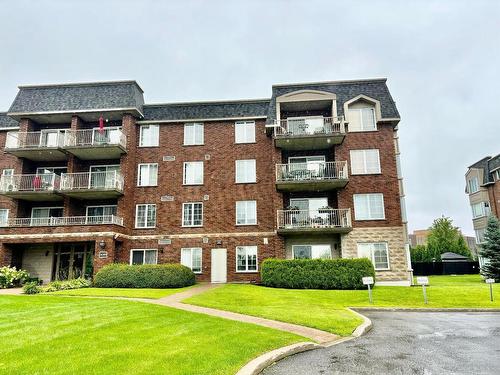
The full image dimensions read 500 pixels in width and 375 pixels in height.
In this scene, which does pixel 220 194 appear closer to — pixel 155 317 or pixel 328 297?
pixel 328 297

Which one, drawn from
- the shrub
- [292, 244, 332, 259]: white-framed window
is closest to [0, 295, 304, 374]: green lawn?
the shrub

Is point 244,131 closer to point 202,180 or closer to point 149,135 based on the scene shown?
point 202,180

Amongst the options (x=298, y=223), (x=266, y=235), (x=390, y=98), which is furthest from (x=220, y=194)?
(x=390, y=98)

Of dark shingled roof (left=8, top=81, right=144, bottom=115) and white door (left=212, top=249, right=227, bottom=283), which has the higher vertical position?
dark shingled roof (left=8, top=81, right=144, bottom=115)

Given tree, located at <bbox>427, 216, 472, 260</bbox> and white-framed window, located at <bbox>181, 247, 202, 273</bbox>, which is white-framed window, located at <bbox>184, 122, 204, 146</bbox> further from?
tree, located at <bbox>427, 216, 472, 260</bbox>

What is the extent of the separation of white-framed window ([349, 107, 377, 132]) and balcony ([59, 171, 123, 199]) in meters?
16.6

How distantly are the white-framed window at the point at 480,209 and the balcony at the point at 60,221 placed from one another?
3651cm

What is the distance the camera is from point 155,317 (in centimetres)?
1027

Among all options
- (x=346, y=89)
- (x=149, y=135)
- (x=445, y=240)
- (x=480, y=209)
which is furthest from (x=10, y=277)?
(x=445, y=240)

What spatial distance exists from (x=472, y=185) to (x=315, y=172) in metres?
26.5

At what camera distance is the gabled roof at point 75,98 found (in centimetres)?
2627

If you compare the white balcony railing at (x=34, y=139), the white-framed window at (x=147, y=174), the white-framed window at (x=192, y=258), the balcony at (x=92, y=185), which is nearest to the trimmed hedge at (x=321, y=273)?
the white-framed window at (x=192, y=258)

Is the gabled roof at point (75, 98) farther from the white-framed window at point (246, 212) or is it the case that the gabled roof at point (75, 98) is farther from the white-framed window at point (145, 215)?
the white-framed window at point (246, 212)

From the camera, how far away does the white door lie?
24.8 meters
